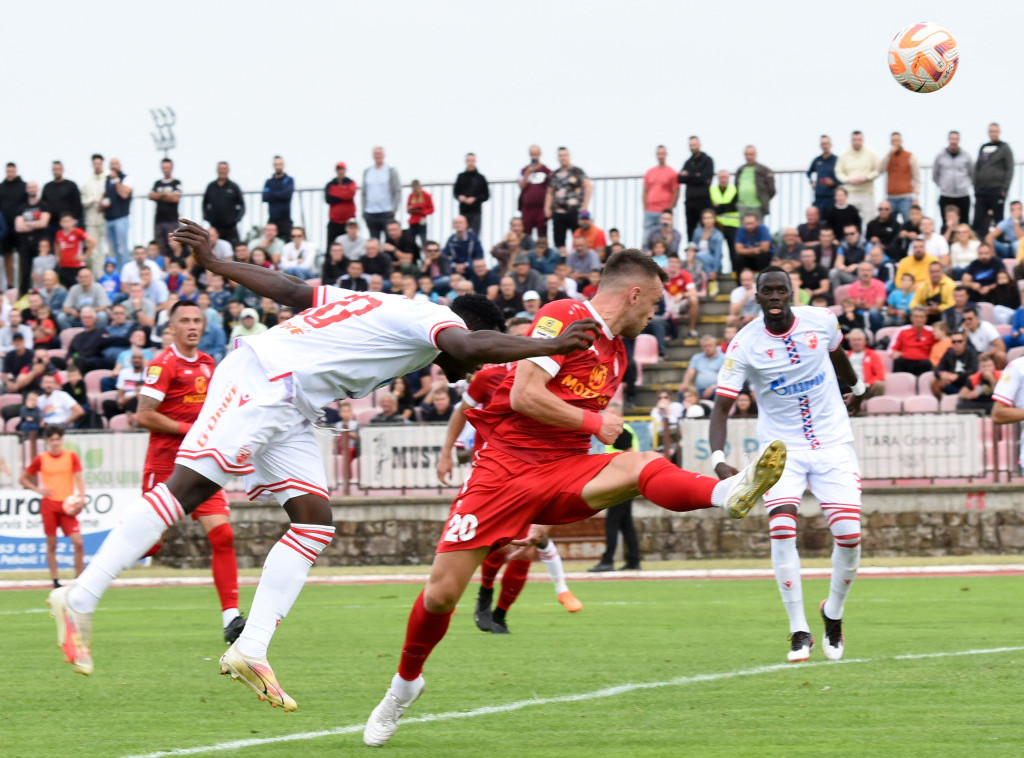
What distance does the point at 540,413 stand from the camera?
7.11 metres

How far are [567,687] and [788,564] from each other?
2.23m

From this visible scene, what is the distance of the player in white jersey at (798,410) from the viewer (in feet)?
33.5

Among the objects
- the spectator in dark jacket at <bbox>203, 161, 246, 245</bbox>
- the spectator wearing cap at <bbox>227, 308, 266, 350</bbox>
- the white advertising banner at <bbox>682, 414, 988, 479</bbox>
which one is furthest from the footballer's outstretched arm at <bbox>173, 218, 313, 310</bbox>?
the spectator in dark jacket at <bbox>203, 161, 246, 245</bbox>

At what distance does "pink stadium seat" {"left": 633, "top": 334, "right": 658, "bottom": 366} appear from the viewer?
24.8m

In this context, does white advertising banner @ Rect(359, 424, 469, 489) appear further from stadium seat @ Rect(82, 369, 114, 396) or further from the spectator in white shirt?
the spectator in white shirt

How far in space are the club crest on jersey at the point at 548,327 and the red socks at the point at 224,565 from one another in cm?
454

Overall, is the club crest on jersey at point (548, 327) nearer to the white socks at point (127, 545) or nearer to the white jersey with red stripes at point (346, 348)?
the white jersey with red stripes at point (346, 348)

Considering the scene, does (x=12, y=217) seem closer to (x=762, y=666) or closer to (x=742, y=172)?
(x=742, y=172)

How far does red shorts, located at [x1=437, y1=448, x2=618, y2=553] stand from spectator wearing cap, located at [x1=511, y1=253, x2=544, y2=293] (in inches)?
686

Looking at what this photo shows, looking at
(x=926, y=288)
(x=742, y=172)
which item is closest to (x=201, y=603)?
(x=926, y=288)

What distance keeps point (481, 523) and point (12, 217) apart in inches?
948

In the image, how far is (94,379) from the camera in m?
25.2

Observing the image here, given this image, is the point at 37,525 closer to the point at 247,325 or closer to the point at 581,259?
the point at 247,325

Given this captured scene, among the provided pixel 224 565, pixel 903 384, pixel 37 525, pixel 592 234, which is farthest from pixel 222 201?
pixel 224 565
